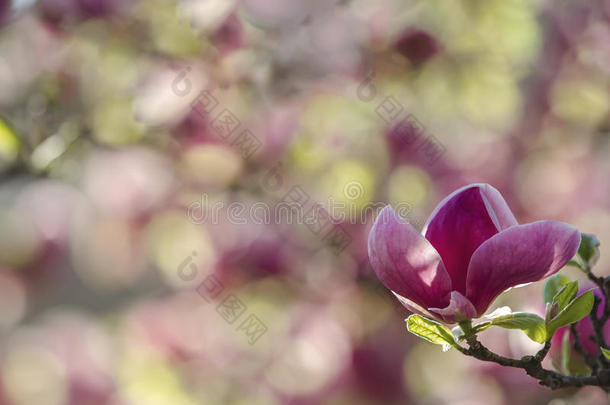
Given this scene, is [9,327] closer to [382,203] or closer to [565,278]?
[382,203]

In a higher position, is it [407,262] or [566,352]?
[407,262]

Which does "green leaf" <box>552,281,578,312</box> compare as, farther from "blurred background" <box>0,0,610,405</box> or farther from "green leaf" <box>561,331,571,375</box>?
"blurred background" <box>0,0,610,405</box>

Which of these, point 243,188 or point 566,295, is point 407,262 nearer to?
point 566,295

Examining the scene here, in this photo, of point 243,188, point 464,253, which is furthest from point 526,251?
point 243,188

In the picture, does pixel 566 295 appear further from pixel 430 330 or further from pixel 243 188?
pixel 243 188

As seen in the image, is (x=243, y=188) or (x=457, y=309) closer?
(x=457, y=309)

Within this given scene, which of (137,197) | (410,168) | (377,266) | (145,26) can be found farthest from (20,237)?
(377,266)

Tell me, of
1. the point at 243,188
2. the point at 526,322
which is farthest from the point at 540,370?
the point at 243,188

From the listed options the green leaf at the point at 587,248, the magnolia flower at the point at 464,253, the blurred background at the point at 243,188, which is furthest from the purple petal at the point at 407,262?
the blurred background at the point at 243,188
